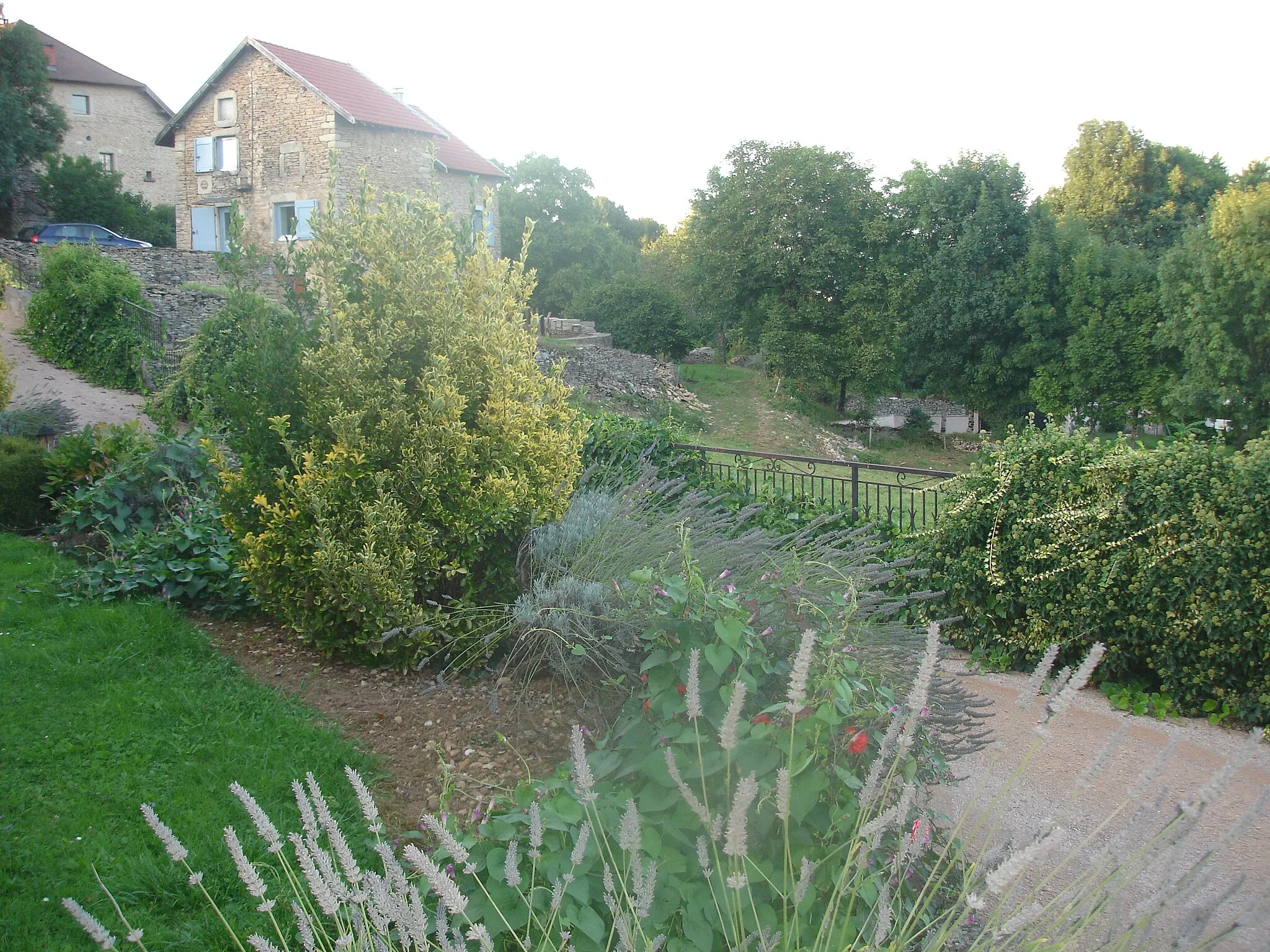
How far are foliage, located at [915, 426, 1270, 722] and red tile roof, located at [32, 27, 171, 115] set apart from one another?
3942cm

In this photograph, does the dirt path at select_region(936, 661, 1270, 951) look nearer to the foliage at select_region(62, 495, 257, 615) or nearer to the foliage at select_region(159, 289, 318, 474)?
the foliage at select_region(159, 289, 318, 474)

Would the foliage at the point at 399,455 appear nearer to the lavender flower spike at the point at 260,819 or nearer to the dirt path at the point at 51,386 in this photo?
the lavender flower spike at the point at 260,819

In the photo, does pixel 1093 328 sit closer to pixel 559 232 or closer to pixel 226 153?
pixel 559 232

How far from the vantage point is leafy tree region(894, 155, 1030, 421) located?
1074 inches

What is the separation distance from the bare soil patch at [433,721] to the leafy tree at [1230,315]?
24.6 metres

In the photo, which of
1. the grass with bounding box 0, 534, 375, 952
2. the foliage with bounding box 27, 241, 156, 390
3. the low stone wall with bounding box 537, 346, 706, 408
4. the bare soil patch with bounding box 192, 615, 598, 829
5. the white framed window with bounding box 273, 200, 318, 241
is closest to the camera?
the grass with bounding box 0, 534, 375, 952

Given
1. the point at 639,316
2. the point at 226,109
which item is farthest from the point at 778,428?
the point at 226,109

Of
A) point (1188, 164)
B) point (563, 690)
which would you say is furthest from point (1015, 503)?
point (1188, 164)

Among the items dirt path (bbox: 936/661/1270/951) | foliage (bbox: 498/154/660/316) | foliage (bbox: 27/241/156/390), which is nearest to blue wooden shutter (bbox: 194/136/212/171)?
foliage (bbox: 27/241/156/390)

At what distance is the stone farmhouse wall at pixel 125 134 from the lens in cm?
3344

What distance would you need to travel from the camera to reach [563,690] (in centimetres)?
360

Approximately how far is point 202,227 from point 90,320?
11.8 meters

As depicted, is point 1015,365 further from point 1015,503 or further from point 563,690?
point 563,690

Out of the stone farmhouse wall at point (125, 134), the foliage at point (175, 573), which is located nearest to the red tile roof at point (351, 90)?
the stone farmhouse wall at point (125, 134)
